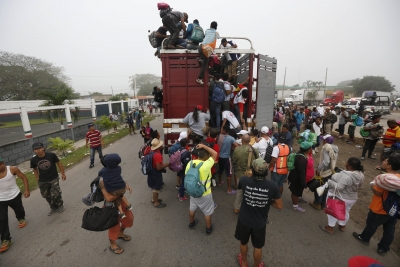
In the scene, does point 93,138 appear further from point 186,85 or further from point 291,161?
point 291,161

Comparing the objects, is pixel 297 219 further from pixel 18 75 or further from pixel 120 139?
pixel 18 75

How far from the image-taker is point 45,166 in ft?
11.4

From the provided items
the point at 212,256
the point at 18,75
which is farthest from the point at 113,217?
the point at 18,75

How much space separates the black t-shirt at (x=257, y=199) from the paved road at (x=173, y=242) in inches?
33.1

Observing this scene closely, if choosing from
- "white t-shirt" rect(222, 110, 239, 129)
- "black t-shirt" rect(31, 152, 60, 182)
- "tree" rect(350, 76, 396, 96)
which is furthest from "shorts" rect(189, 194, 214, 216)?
"tree" rect(350, 76, 396, 96)

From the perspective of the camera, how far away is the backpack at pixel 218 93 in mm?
4523

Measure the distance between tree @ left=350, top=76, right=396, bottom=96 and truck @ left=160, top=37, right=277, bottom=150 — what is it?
192 ft

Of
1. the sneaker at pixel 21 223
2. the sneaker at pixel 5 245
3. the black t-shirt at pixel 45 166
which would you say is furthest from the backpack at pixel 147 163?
the sneaker at pixel 21 223

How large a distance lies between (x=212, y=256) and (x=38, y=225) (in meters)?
3.23

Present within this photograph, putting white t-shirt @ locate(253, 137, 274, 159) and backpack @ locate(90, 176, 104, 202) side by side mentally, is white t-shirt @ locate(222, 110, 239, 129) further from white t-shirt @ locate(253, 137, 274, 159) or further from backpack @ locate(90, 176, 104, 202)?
backpack @ locate(90, 176, 104, 202)

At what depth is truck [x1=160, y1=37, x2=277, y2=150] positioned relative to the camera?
4219 millimetres

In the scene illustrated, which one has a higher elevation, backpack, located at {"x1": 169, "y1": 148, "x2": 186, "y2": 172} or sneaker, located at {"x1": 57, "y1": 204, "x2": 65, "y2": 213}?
backpack, located at {"x1": 169, "y1": 148, "x2": 186, "y2": 172}

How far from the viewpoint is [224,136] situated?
4.16 m

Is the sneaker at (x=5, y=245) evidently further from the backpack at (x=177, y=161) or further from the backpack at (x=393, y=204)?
the backpack at (x=393, y=204)
